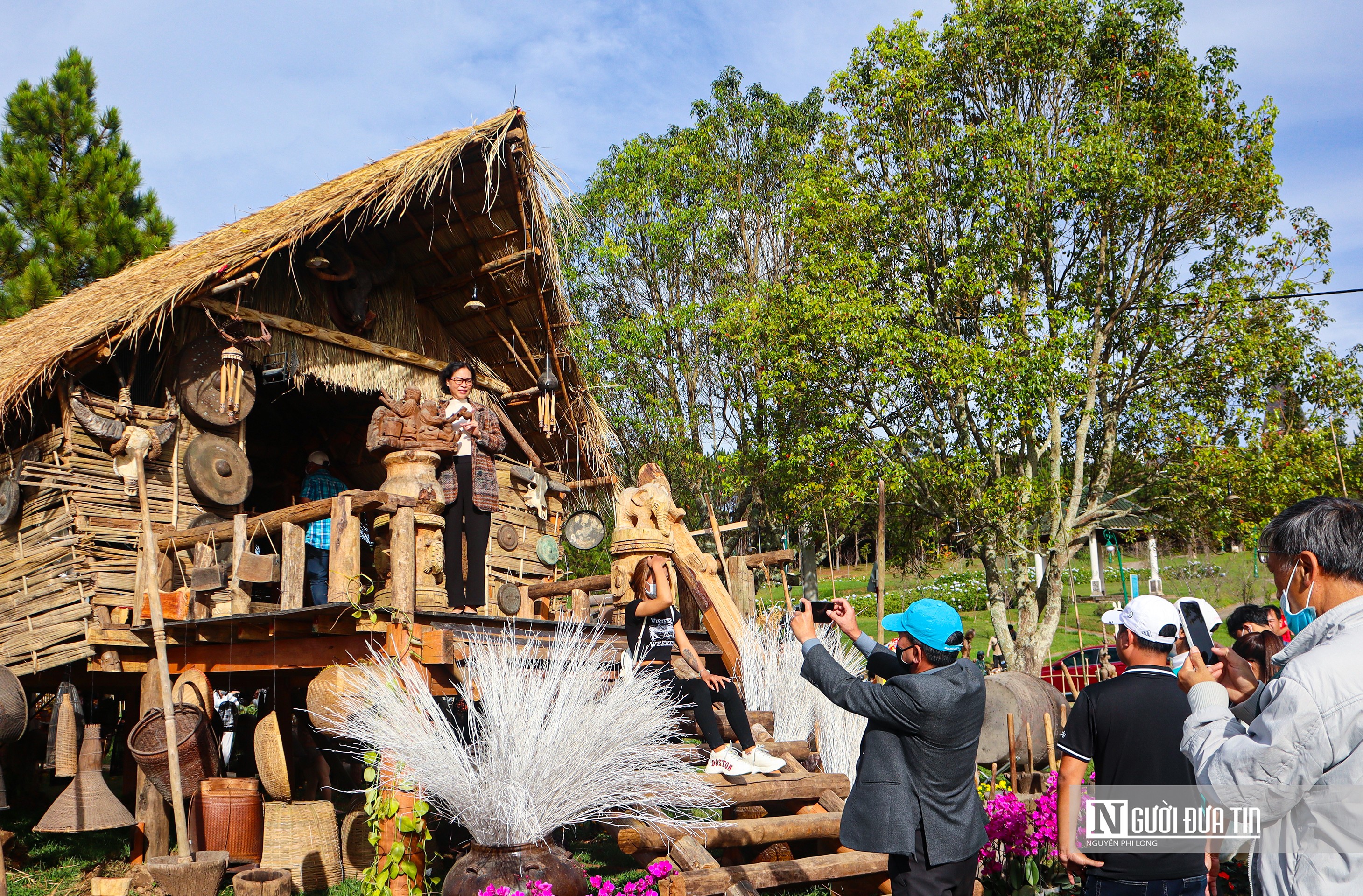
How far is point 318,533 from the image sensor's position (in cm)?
888

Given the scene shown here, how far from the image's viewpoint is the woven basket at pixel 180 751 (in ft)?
21.2

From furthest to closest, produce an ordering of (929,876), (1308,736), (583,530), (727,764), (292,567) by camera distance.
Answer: (583,530) < (292,567) < (727,764) < (929,876) < (1308,736)

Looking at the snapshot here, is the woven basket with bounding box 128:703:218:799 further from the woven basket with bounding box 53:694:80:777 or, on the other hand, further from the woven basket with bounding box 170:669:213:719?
the woven basket with bounding box 53:694:80:777

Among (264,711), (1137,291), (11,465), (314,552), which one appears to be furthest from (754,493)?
(11,465)

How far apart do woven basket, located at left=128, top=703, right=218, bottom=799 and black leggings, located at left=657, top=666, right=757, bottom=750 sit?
3288 millimetres

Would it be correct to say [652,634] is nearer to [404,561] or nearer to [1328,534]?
[404,561]

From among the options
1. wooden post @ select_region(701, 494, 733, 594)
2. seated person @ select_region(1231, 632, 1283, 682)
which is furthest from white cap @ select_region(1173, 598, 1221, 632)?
wooden post @ select_region(701, 494, 733, 594)

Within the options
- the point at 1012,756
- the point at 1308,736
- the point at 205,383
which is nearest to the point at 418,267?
the point at 205,383

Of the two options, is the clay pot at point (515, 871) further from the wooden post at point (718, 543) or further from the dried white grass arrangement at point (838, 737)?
the wooden post at point (718, 543)

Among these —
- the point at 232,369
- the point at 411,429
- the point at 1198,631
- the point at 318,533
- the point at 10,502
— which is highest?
the point at 232,369

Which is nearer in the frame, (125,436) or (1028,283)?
(125,436)

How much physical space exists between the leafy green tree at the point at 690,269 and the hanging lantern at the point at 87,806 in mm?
12796

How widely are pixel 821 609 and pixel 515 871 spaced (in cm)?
161

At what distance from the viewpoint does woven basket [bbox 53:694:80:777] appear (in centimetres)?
696
